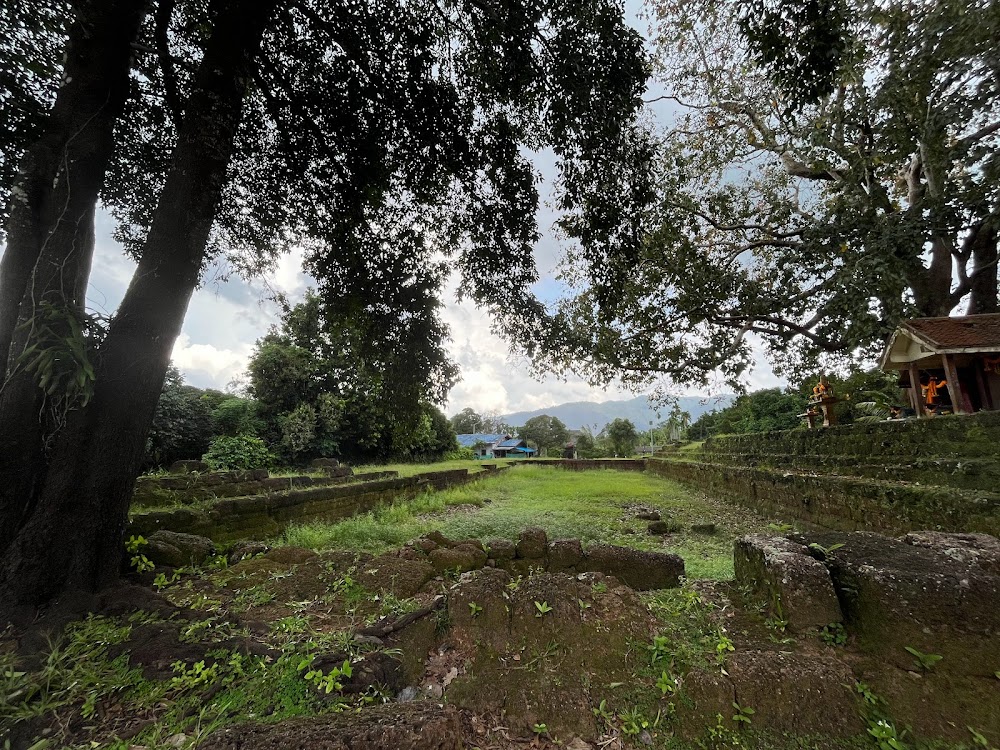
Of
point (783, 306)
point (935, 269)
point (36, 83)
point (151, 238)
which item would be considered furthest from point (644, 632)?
point (935, 269)

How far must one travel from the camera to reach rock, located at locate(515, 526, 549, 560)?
3.96 meters

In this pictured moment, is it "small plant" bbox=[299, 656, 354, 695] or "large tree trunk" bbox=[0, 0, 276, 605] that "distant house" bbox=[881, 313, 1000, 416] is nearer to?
"small plant" bbox=[299, 656, 354, 695]

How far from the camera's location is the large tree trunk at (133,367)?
2773 millimetres

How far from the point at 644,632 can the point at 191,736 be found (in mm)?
2247

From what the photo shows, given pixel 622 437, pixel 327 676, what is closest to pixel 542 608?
pixel 327 676

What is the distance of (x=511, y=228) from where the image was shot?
17.9 ft

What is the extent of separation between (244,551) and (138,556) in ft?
2.78

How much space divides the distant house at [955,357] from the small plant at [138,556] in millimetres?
11082

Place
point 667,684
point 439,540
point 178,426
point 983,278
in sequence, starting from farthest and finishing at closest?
point 178,426 → point 983,278 → point 439,540 → point 667,684

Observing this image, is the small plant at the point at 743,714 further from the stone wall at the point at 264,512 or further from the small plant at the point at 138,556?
the stone wall at the point at 264,512

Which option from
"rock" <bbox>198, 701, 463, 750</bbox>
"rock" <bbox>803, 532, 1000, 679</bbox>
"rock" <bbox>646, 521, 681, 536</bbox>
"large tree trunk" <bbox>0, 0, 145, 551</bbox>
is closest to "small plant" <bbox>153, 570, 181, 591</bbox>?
"large tree trunk" <bbox>0, 0, 145, 551</bbox>

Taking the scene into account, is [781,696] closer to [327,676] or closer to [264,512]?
[327,676]

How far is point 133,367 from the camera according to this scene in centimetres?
312

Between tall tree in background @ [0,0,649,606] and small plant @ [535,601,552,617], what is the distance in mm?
3110
